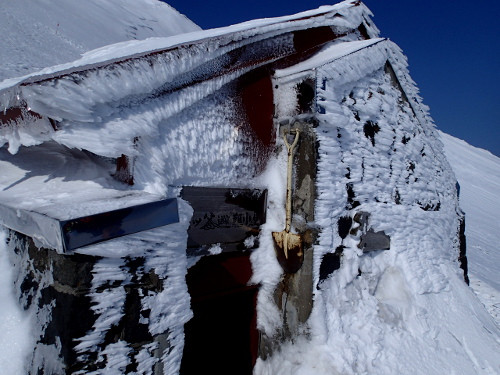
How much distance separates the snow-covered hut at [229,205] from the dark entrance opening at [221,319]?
0.01 meters

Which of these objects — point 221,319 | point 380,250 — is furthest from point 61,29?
point 380,250

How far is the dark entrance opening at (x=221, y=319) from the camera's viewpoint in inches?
69.3

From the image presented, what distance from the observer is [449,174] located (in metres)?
3.49

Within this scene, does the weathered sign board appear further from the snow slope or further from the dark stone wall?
the snow slope

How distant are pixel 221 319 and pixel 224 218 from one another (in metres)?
0.67

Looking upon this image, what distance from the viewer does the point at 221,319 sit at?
200cm

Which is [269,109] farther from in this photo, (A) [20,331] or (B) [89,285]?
(A) [20,331]

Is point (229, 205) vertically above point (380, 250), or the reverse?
point (229, 205)

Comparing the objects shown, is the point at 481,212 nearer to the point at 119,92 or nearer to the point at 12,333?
the point at 119,92

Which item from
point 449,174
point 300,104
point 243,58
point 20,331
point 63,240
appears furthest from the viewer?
point 449,174

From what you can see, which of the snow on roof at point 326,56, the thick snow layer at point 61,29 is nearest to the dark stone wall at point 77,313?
the snow on roof at point 326,56

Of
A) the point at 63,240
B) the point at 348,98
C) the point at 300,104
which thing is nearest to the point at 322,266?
the point at 300,104

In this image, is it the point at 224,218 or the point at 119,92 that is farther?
the point at 224,218

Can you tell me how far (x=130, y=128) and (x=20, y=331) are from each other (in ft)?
2.92
